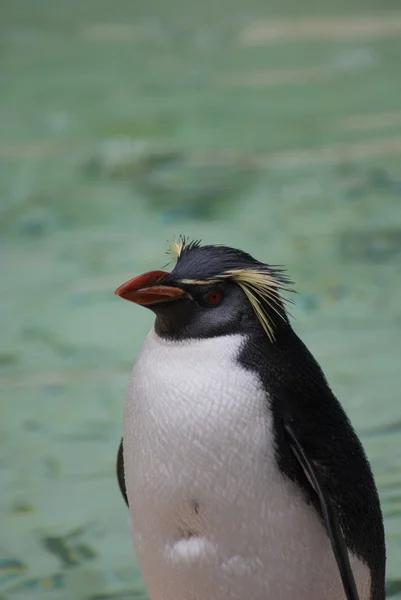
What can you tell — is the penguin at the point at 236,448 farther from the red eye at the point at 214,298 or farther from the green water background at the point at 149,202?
the green water background at the point at 149,202

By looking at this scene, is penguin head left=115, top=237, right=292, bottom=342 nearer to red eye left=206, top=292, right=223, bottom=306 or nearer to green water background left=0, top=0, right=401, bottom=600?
red eye left=206, top=292, right=223, bottom=306

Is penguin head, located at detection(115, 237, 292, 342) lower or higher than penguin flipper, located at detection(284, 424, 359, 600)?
higher

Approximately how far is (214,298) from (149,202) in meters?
2.01

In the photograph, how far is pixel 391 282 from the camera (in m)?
2.96

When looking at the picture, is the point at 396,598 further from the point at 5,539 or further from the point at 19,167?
the point at 19,167

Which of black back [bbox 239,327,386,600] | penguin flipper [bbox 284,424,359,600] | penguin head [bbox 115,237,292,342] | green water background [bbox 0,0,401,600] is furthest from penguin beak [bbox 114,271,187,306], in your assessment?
green water background [bbox 0,0,401,600]

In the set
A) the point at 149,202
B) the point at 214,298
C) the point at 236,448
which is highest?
the point at 149,202

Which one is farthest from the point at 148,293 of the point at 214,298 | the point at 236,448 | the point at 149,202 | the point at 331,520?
the point at 149,202

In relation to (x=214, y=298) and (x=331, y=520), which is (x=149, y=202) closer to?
(x=214, y=298)

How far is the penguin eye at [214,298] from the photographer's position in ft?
4.34

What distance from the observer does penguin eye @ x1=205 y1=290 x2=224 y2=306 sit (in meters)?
1.32

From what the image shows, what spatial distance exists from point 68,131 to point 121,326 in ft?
2.97

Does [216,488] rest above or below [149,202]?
below

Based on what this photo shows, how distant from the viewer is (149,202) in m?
3.30
